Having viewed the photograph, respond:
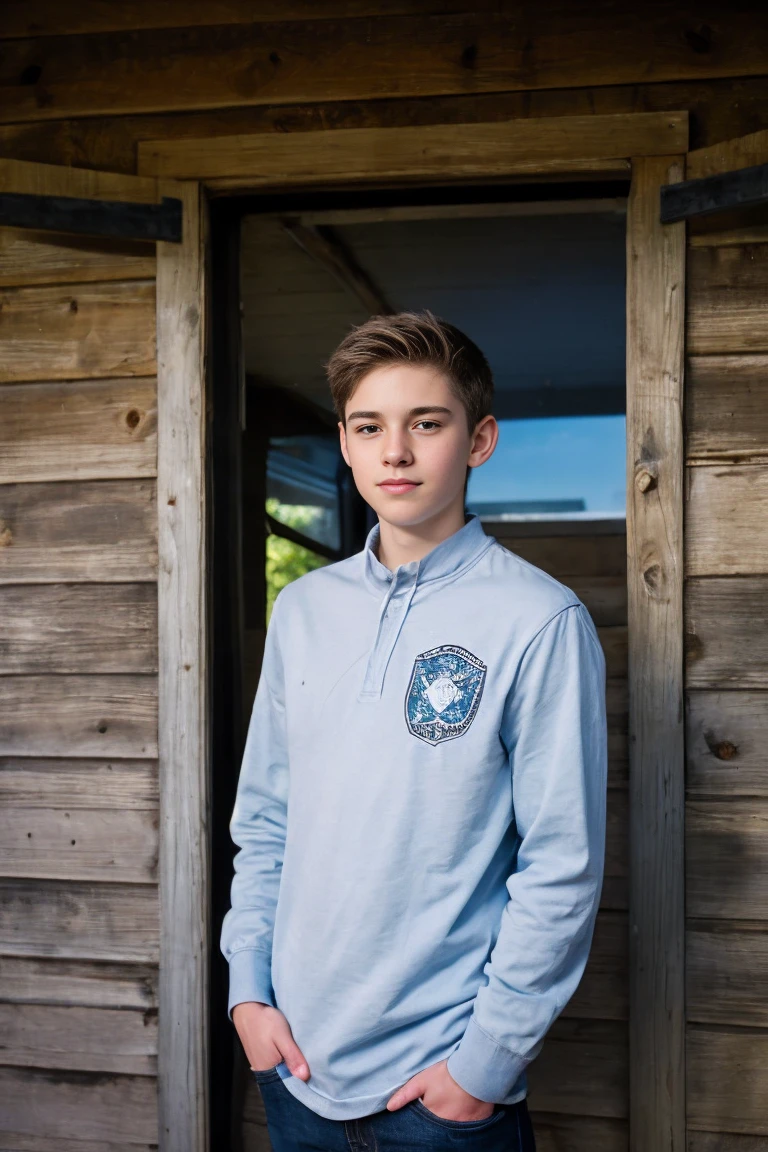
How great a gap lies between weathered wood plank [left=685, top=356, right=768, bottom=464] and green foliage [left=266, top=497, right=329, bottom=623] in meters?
1.15

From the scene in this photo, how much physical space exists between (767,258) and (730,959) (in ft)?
4.46

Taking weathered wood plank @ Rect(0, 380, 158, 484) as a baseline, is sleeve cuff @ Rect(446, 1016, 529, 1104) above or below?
below

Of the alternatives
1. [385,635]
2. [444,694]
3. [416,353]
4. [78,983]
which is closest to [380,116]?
[416,353]

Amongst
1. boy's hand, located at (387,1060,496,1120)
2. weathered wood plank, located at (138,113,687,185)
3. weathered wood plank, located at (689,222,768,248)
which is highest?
weathered wood plank, located at (138,113,687,185)

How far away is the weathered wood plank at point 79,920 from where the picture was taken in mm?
2084

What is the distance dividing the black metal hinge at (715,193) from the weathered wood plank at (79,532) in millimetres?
1181

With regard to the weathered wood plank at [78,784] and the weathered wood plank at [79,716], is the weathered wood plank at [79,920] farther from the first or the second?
the weathered wood plank at [79,716]

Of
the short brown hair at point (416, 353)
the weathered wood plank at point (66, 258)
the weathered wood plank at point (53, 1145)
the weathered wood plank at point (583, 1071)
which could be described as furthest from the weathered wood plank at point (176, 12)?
the weathered wood plank at point (53, 1145)

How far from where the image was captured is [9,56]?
214 centimetres

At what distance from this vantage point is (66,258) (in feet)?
6.91

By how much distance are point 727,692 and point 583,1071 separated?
2.77 ft

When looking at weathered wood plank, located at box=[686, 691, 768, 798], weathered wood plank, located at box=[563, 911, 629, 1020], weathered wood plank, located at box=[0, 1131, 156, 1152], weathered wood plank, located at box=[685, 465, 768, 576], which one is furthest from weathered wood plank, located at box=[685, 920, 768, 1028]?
weathered wood plank, located at box=[0, 1131, 156, 1152]

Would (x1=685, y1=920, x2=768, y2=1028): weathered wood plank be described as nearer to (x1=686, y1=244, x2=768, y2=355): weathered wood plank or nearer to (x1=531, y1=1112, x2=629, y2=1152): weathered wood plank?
(x1=531, y1=1112, x2=629, y2=1152): weathered wood plank

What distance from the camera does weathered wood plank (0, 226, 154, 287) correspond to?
208 centimetres
